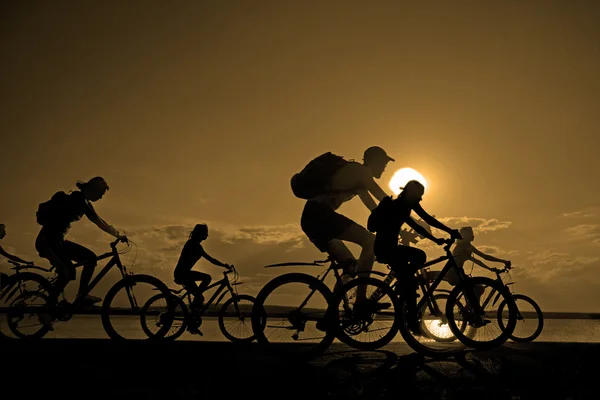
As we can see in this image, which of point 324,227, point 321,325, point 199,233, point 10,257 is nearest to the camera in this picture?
point 321,325

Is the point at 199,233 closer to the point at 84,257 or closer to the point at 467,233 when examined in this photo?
the point at 84,257

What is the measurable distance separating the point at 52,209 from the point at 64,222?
0.31 m

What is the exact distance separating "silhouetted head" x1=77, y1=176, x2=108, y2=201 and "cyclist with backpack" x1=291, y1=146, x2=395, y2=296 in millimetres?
4091

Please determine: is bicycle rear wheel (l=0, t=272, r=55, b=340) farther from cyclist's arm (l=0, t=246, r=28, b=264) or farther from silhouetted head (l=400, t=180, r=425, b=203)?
silhouetted head (l=400, t=180, r=425, b=203)

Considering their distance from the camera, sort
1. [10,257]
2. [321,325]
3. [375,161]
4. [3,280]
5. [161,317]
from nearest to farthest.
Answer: [321,325], [375,161], [3,280], [161,317], [10,257]

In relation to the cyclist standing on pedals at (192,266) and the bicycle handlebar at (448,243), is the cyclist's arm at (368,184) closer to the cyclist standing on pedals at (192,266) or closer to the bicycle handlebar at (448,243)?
the bicycle handlebar at (448,243)

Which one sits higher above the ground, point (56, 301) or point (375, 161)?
point (375, 161)

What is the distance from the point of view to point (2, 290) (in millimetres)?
10133

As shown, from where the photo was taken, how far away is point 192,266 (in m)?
12.0

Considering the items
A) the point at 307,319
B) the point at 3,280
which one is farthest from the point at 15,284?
the point at 307,319

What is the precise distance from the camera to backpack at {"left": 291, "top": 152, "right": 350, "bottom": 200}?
741 centimetres

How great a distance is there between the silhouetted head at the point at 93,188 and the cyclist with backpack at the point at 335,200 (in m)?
4.09

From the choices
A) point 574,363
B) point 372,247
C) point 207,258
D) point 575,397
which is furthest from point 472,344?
point 207,258

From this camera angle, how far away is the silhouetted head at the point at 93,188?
969cm
